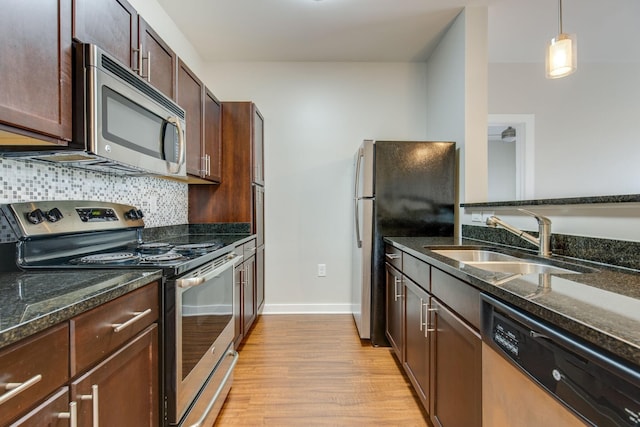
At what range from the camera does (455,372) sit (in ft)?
3.87

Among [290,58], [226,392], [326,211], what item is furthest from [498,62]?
[226,392]

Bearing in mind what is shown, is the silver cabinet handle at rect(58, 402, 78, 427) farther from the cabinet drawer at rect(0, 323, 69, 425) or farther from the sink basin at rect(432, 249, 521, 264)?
the sink basin at rect(432, 249, 521, 264)

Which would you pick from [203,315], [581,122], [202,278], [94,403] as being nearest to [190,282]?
[202,278]

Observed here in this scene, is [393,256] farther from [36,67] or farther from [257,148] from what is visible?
[36,67]

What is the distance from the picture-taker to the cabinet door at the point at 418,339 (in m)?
1.49

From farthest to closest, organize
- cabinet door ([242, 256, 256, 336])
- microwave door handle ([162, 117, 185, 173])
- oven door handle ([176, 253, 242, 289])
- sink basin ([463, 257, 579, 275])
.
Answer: cabinet door ([242, 256, 256, 336])
microwave door handle ([162, 117, 185, 173])
sink basin ([463, 257, 579, 275])
oven door handle ([176, 253, 242, 289])

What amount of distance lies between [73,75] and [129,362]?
39.6 inches

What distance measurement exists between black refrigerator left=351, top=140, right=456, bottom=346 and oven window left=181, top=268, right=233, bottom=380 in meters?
1.13

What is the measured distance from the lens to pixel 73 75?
1.08 metres

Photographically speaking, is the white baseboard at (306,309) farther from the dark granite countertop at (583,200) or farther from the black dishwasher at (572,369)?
the black dishwasher at (572,369)

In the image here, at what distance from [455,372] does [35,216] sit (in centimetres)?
Answer: 176

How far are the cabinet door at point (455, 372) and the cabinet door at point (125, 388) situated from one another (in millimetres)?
1120

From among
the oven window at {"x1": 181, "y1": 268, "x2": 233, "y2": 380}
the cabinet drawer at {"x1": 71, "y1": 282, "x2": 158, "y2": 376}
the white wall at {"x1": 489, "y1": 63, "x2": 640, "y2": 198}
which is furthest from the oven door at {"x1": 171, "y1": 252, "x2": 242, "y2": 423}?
the white wall at {"x1": 489, "y1": 63, "x2": 640, "y2": 198}

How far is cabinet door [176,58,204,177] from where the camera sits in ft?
6.58
